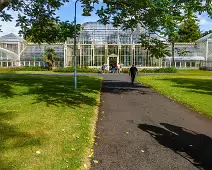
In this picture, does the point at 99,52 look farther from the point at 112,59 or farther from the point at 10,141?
the point at 10,141

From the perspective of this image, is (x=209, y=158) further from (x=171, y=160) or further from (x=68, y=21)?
(x=68, y=21)

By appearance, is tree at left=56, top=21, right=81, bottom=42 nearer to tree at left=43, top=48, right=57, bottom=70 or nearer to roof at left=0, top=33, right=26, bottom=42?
tree at left=43, top=48, right=57, bottom=70

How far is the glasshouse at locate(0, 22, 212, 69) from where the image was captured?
148 ft

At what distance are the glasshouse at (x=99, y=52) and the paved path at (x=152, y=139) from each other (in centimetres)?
3613

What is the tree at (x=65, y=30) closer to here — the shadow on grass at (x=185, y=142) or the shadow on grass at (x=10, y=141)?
the shadow on grass at (x=10, y=141)

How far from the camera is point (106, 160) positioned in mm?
4512

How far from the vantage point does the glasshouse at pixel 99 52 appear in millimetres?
45000

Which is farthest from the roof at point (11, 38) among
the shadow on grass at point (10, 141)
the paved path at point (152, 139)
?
the shadow on grass at point (10, 141)

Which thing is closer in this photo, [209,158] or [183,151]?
[209,158]

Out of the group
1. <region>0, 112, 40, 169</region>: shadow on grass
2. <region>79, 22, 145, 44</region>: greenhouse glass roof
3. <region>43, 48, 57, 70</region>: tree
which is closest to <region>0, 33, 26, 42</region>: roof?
<region>43, 48, 57, 70</region>: tree

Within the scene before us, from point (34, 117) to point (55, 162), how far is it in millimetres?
3409

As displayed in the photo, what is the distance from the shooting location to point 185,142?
5645mm

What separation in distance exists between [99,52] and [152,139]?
132 ft

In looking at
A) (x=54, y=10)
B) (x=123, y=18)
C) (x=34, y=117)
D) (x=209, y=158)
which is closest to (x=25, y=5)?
(x=54, y=10)
